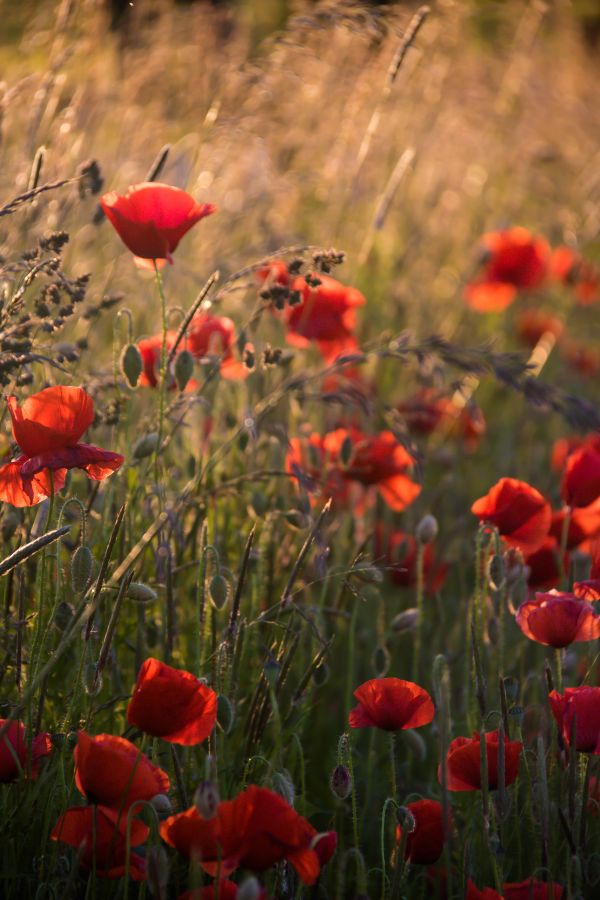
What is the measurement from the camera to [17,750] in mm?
1138

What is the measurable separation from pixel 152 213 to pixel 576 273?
259cm

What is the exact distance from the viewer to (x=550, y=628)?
1.26 m

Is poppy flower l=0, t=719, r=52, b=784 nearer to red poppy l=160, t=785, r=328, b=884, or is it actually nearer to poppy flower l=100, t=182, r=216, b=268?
red poppy l=160, t=785, r=328, b=884

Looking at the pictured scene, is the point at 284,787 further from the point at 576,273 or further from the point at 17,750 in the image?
the point at 576,273

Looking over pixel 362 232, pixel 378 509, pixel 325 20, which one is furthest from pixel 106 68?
pixel 378 509

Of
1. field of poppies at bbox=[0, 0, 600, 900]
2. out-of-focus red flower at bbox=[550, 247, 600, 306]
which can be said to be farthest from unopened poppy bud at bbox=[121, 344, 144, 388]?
out-of-focus red flower at bbox=[550, 247, 600, 306]

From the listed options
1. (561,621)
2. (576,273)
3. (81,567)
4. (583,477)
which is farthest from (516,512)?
(576,273)

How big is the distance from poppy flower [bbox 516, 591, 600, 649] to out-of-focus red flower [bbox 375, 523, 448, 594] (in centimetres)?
66

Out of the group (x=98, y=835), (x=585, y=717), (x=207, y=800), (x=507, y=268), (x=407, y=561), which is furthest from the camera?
(x=507, y=268)

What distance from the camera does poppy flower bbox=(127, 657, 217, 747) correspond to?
108 centimetres

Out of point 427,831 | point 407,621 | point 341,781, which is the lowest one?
point 407,621

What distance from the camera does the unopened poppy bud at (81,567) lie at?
1.20 meters

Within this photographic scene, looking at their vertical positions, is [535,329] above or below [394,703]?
below

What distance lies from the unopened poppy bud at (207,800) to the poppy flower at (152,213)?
72 cm
